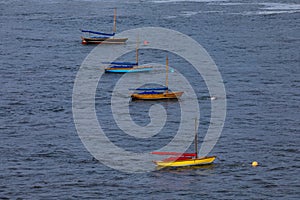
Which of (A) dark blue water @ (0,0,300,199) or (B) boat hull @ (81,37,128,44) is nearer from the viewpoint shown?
(A) dark blue water @ (0,0,300,199)

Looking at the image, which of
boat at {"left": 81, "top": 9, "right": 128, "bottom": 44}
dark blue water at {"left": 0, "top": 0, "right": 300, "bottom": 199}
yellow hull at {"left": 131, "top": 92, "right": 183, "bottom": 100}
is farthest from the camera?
boat at {"left": 81, "top": 9, "right": 128, "bottom": 44}

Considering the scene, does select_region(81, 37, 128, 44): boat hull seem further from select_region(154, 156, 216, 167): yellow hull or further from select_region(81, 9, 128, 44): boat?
select_region(154, 156, 216, 167): yellow hull

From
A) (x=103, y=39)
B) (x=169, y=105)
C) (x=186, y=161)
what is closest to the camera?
(x=186, y=161)

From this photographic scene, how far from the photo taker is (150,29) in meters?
152

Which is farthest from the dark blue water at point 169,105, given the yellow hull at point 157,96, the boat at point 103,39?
the yellow hull at point 157,96

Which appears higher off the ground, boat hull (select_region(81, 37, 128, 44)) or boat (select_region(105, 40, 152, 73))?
boat hull (select_region(81, 37, 128, 44))

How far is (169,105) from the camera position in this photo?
8994 centimetres

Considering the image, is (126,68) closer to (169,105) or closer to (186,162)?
(169,105)

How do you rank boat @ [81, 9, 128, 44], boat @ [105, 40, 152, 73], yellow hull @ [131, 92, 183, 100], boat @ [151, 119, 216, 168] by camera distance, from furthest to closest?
boat @ [81, 9, 128, 44] < boat @ [105, 40, 152, 73] < yellow hull @ [131, 92, 183, 100] < boat @ [151, 119, 216, 168]

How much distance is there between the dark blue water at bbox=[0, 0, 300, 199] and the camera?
208 ft

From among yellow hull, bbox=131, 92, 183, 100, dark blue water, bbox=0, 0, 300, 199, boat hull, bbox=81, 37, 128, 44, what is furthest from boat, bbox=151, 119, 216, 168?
boat hull, bbox=81, 37, 128, 44

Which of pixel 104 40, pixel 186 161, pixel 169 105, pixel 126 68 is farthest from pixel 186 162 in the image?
pixel 104 40

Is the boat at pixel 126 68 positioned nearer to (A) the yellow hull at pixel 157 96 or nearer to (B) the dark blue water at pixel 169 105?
(B) the dark blue water at pixel 169 105

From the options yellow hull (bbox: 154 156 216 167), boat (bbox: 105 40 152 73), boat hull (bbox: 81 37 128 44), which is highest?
boat hull (bbox: 81 37 128 44)
